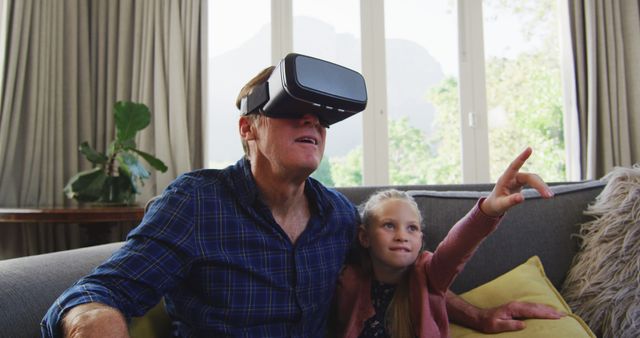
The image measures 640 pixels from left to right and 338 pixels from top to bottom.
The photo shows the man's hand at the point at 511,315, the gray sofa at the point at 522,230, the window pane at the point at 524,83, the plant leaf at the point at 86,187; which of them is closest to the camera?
the man's hand at the point at 511,315

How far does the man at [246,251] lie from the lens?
844 millimetres

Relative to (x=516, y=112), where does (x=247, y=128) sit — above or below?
below

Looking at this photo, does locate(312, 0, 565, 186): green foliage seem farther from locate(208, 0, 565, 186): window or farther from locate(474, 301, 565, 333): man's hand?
locate(474, 301, 565, 333): man's hand

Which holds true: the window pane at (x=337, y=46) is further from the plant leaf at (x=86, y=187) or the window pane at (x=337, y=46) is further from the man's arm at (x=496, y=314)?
the man's arm at (x=496, y=314)

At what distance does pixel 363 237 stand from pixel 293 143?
1.07ft

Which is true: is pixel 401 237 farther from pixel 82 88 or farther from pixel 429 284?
pixel 82 88

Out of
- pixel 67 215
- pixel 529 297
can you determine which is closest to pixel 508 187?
pixel 529 297

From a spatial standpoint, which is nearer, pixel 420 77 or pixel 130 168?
pixel 130 168

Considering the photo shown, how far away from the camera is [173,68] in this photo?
2508 millimetres

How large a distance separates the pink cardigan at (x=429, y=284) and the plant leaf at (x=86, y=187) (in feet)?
4.48

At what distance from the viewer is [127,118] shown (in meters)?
2.11

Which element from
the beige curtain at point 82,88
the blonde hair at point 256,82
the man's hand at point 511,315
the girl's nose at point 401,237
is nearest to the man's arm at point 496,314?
the man's hand at point 511,315

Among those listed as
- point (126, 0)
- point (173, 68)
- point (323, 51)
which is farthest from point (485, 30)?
point (126, 0)

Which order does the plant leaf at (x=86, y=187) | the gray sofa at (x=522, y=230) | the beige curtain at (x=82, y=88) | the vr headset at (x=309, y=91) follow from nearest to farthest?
1. the vr headset at (x=309, y=91)
2. the gray sofa at (x=522, y=230)
3. the plant leaf at (x=86, y=187)
4. the beige curtain at (x=82, y=88)
